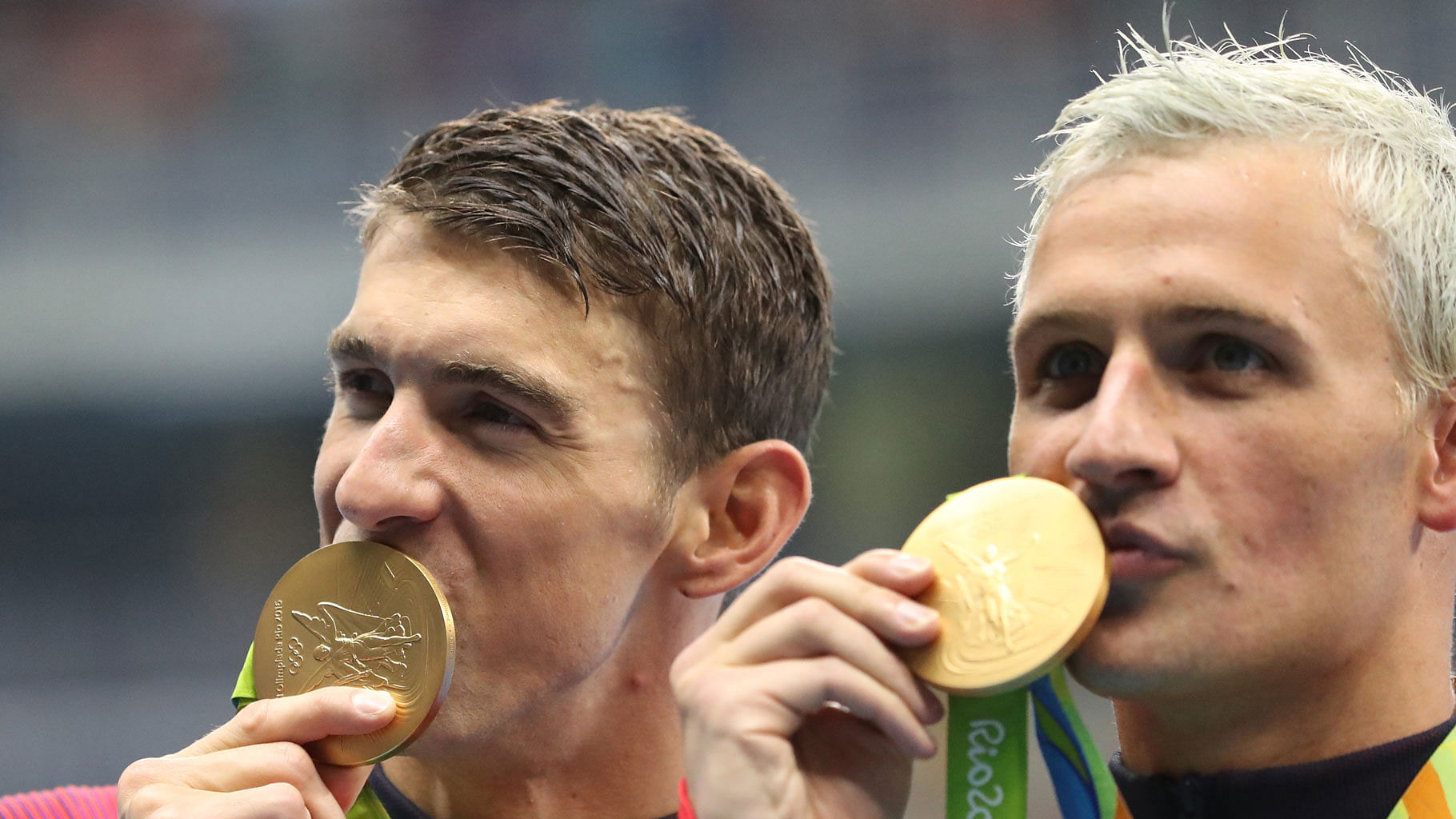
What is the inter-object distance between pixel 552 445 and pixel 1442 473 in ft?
4.90

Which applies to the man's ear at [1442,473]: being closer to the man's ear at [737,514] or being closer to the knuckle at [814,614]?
the knuckle at [814,614]

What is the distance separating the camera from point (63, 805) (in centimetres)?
311

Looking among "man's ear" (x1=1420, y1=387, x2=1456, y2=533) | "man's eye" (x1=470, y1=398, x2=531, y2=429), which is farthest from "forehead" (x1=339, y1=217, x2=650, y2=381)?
"man's ear" (x1=1420, y1=387, x2=1456, y2=533)

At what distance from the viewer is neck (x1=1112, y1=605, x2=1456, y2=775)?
83.0 inches

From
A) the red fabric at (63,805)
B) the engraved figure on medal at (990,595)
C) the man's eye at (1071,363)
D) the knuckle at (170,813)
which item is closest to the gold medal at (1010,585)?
the engraved figure on medal at (990,595)

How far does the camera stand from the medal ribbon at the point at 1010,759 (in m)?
2.06

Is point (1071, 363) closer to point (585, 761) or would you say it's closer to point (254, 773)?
point (585, 761)

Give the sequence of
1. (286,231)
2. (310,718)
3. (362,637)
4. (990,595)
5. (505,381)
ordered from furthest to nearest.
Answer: (286,231) < (505,381) < (362,637) < (310,718) < (990,595)

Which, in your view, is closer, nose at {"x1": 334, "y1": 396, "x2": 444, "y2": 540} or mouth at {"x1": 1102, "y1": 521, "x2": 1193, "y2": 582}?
mouth at {"x1": 1102, "y1": 521, "x2": 1193, "y2": 582}

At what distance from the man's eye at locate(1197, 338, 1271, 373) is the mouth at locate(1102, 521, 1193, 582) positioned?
0.85ft

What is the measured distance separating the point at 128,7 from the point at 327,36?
163cm

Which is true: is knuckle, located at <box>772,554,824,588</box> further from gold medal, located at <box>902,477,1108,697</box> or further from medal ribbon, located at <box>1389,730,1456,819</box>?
medal ribbon, located at <box>1389,730,1456,819</box>

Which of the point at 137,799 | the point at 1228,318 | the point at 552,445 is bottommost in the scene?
the point at 137,799

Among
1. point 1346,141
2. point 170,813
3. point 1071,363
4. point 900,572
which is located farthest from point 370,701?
point 1346,141
